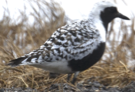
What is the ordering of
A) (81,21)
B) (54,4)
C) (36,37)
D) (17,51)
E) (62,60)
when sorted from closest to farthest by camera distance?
1. (62,60)
2. (81,21)
3. (17,51)
4. (36,37)
5. (54,4)

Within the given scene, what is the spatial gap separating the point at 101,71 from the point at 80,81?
1.73 ft

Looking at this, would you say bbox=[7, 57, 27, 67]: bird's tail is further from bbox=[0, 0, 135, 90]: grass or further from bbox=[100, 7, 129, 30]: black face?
bbox=[100, 7, 129, 30]: black face

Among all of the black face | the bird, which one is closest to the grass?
the bird

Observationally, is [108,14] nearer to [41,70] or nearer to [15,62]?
[41,70]

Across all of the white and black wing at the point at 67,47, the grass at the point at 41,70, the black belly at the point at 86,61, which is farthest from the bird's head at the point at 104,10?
the grass at the point at 41,70

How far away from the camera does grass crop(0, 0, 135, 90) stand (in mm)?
4238

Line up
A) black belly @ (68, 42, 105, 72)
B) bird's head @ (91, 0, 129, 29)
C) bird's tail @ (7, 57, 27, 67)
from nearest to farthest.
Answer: bird's tail @ (7, 57, 27, 67) < black belly @ (68, 42, 105, 72) < bird's head @ (91, 0, 129, 29)

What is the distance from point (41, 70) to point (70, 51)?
3.65 ft

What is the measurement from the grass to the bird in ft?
1.47

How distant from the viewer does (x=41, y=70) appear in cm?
461

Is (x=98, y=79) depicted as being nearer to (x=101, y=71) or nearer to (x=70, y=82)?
(x=101, y=71)

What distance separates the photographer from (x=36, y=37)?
7.32 meters

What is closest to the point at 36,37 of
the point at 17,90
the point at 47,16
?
the point at 47,16

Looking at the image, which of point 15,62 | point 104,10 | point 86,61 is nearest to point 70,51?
point 86,61
